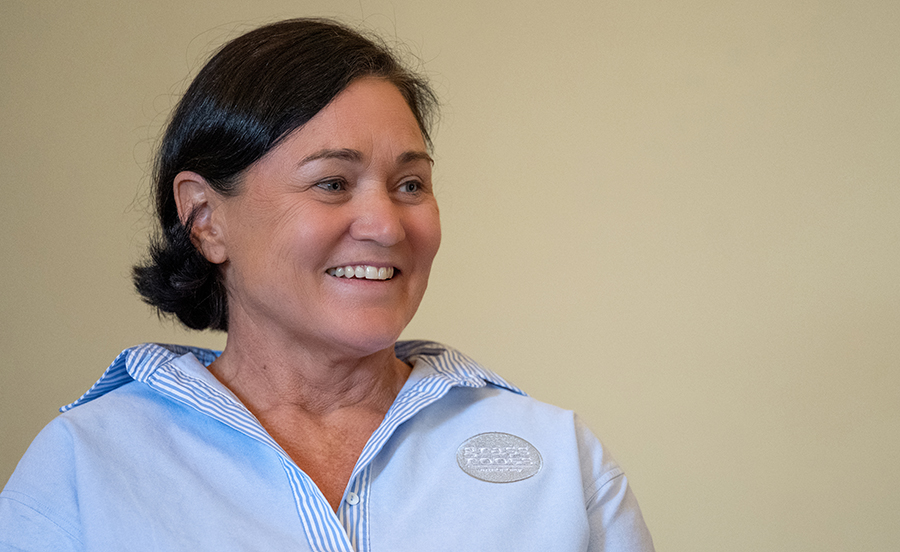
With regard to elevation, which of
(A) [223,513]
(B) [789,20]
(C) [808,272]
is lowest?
(A) [223,513]

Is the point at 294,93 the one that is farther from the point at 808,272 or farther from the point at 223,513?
the point at 808,272

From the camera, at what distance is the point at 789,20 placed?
243cm

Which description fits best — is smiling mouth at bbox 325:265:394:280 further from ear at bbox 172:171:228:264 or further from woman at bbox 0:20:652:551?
ear at bbox 172:171:228:264

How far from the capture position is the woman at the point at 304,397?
1188 millimetres

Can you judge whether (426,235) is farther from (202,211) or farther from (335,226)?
(202,211)

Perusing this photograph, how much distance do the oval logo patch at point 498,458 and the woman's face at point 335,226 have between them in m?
0.21

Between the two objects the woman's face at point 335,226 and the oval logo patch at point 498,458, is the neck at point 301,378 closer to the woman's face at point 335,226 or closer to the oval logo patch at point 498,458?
the woman's face at point 335,226

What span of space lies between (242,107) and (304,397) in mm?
445

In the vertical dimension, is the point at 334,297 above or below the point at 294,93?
below

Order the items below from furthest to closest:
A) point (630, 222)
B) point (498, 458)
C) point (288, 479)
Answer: point (630, 222), point (498, 458), point (288, 479)

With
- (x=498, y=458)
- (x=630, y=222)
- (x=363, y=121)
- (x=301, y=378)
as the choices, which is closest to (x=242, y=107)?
(x=363, y=121)

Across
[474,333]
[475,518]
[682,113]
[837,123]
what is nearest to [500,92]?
[682,113]

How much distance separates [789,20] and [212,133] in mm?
1731

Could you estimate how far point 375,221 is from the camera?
4.18 feet
